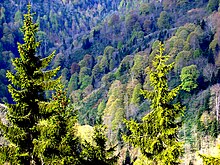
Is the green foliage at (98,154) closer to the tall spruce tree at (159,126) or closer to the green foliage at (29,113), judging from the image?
the green foliage at (29,113)

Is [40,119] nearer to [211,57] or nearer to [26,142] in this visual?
[26,142]

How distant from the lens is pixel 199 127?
110 meters

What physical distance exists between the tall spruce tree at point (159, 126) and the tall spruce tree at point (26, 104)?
202 inches

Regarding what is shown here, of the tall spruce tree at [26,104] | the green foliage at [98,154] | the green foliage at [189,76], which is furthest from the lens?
the green foliage at [189,76]

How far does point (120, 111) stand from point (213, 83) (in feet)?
161

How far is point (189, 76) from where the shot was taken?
164750 mm

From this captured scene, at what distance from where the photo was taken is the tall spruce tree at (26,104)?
64.5 feet

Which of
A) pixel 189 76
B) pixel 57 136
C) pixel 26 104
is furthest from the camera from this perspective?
pixel 189 76

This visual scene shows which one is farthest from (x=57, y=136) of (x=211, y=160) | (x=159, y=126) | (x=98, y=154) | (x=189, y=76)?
(x=189, y=76)

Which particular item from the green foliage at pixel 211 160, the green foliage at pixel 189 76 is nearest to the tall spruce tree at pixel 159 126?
the green foliage at pixel 211 160

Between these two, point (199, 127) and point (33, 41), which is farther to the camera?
point (199, 127)

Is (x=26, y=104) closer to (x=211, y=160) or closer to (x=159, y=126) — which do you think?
(x=159, y=126)

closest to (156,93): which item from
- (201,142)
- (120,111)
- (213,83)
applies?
(201,142)

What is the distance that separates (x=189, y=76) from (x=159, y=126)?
148 m
